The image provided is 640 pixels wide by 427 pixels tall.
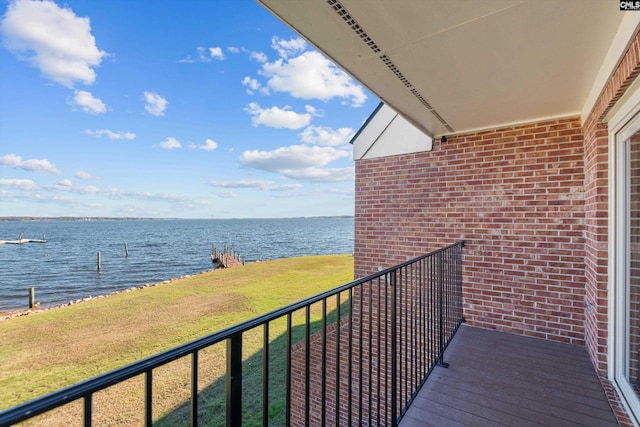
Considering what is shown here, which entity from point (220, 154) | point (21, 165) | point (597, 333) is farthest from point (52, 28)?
point (21, 165)

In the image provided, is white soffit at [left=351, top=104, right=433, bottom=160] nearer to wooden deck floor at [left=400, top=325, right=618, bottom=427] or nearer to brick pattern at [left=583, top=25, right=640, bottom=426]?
brick pattern at [left=583, top=25, right=640, bottom=426]

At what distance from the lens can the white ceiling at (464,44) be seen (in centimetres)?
148

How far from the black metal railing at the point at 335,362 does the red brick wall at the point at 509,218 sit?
344 mm

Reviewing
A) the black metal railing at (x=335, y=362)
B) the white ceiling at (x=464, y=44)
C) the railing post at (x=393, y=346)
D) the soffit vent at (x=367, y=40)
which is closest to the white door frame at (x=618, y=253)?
the white ceiling at (x=464, y=44)

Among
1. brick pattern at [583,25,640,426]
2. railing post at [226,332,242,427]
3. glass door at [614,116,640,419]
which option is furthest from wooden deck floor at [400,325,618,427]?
railing post at [226,332,242,427]

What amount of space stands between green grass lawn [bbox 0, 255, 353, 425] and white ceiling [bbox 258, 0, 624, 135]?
17.6 feet

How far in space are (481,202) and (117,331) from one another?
10.4 meters

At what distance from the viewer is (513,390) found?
7.39 ft

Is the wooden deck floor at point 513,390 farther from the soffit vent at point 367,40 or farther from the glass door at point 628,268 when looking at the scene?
the soffit vent at point 367,40

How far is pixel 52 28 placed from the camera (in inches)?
312

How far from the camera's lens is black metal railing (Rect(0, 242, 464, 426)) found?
2.46 feet

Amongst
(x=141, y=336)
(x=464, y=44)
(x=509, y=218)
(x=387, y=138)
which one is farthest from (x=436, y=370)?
(x=141, y=336)

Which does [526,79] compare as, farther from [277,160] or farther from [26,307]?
[277,160]

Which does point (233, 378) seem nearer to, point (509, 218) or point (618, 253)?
point (618, 253)
